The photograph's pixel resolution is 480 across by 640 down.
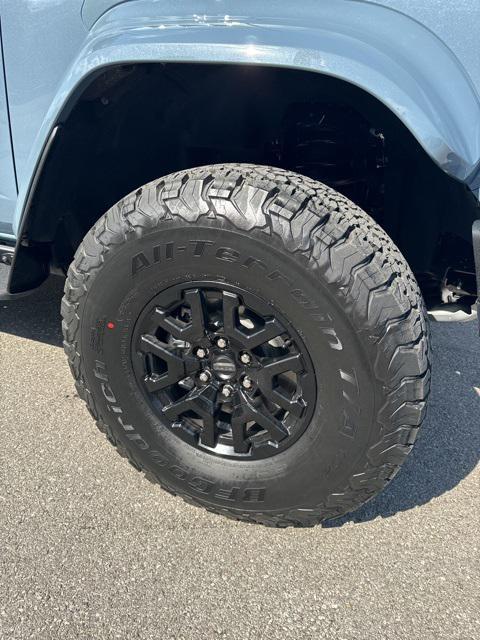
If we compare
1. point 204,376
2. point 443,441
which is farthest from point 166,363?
point 443,441

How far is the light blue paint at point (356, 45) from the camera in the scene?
4.54 feet

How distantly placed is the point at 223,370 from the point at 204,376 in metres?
0.07

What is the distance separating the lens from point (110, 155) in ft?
6.85

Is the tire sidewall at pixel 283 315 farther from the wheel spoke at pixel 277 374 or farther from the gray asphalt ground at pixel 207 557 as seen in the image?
the gray asphalt ground at pixel 207 557

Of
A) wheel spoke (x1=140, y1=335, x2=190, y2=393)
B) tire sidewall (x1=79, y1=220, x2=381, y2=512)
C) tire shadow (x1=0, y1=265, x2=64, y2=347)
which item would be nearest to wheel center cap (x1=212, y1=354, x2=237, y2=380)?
wheel spoke (x1=140, y1=335, x2=190, y2=393)

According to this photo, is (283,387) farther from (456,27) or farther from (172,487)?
(456,27)

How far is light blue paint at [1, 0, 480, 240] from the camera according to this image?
54.5 inches

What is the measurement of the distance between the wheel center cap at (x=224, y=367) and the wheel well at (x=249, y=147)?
31.9 inches

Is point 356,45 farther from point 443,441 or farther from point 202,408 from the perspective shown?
point 443,441

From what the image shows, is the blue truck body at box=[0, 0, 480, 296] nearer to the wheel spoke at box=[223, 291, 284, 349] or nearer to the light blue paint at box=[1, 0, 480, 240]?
the light blue paint at box=[1, 0, 480, 240]

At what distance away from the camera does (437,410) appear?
2490 millimetres

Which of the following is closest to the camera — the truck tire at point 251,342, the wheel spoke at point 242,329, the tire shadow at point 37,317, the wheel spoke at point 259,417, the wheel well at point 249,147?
the truck tire at point 251,342

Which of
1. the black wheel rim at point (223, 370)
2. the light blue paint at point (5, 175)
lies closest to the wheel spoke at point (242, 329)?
the black wheel rim at point (223, 370)

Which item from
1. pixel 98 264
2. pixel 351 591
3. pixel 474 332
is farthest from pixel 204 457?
pixel 474 332
